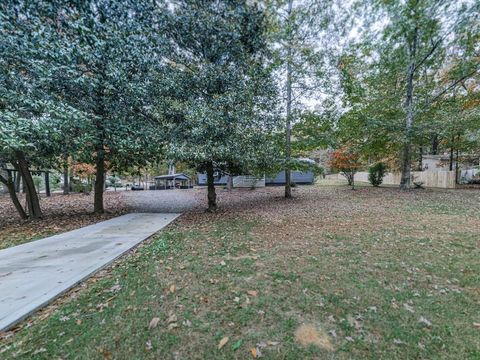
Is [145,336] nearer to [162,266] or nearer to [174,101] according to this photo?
[162,266]

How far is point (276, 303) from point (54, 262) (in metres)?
3.67

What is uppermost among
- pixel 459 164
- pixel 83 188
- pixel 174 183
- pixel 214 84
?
pixel 214 84

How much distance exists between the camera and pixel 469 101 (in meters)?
13.9

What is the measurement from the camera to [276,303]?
2730mm

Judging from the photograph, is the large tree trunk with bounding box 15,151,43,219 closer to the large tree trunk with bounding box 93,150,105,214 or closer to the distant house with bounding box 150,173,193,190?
the large tree trunk with bounding box 93,150,105,214

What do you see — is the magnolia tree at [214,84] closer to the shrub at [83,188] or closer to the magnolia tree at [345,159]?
the magnolia tree at [345,159]

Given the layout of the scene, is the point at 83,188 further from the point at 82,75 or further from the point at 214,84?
the point at 214,84

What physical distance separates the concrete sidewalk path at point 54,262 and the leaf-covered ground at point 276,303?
0.23 meters

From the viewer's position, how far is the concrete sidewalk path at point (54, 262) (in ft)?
8.81

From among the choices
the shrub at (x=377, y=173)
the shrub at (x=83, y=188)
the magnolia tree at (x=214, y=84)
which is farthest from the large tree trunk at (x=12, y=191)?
the shrub at (x=377, y=173)

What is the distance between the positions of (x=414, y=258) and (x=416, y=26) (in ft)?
42.5

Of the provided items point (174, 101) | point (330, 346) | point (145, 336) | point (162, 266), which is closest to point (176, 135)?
point (174, 101)


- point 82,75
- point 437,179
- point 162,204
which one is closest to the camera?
point 82,75

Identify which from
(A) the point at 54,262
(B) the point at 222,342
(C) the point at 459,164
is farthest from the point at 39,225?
(C) the point at 459,164
